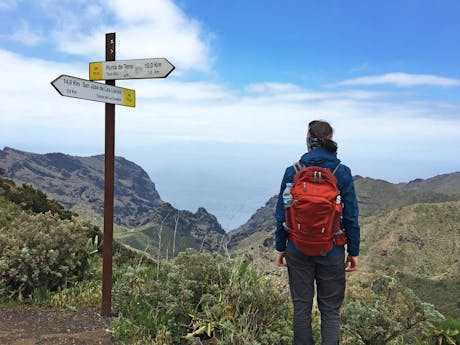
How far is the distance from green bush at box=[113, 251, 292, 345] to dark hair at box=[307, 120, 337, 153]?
177cm

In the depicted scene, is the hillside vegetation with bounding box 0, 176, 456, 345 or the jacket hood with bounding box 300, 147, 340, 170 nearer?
the jacket hood with bounding box 300, 147, 340, 170

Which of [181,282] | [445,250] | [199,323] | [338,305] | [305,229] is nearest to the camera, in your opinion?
[305,229]

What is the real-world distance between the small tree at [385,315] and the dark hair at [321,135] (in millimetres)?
2036

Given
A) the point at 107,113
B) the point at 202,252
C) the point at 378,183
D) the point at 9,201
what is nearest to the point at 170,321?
the point at 202,252

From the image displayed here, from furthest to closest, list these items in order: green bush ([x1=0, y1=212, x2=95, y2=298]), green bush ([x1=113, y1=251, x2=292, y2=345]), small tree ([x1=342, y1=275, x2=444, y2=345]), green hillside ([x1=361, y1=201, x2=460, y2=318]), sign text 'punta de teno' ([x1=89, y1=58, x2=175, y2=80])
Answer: green hillside ([x1=361, y1=201, x2=460, y2=318])
green bush ([x1=0, y1=212, x2=95, y2=298])
sign text 'punta de teno' ([x1=89, y1=58, x2=175, y2=80])
small tree ([x1=342, y1=275, x2=444, y2=345])
green bush ([x1=113, y1=251, x2=292, y2=345])

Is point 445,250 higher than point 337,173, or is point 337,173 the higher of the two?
point 337,173

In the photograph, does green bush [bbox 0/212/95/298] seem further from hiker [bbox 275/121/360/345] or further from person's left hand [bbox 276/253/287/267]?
hiker [bbox 275/121/360/345]

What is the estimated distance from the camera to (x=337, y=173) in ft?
12.4

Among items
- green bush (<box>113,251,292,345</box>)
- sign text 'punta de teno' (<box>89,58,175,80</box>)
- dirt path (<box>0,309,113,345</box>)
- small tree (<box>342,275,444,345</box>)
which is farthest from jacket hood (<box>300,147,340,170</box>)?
dirt path (<box>0,309,113,345</box>)

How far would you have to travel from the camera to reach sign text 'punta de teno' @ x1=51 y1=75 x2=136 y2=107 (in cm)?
477

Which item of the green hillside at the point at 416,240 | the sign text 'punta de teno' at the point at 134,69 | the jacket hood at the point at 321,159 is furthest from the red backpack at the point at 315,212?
the green hillside at the point at 416,240

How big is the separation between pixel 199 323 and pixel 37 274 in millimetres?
2596

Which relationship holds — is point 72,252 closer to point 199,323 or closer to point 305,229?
point 199,323

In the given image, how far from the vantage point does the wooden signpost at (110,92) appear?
5.20 meters
